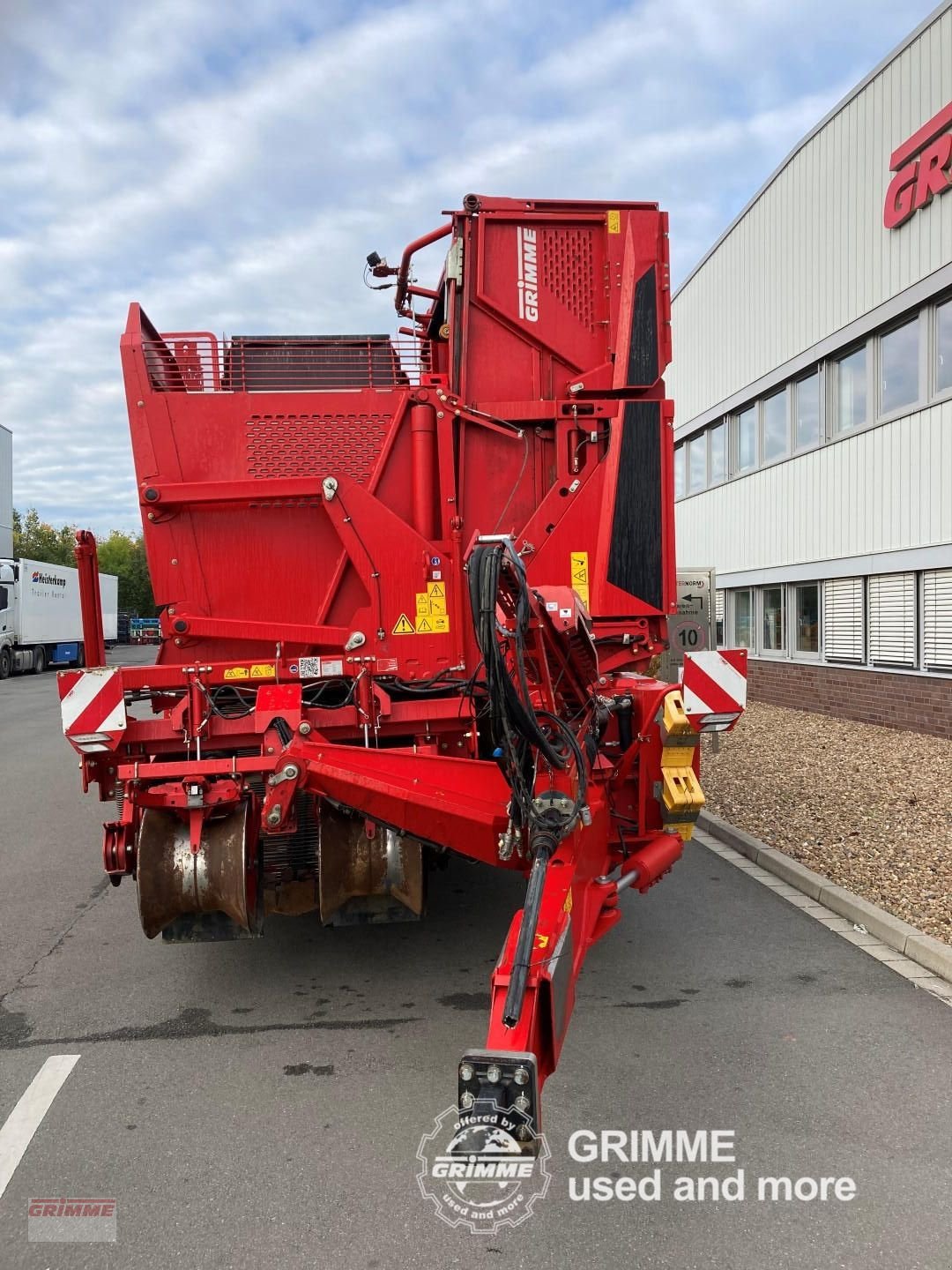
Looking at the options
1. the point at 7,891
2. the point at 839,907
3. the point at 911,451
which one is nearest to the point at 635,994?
the point at 839,907

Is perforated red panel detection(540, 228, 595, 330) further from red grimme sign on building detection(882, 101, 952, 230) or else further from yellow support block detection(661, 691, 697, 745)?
red grimme sign on building detection(882, 101, 952, 230)

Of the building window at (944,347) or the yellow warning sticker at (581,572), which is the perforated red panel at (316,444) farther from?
the building window at (944,347)

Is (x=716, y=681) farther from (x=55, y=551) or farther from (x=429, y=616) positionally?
(x=55, y=551)

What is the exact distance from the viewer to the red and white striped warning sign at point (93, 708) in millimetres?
4023

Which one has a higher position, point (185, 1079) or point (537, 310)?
point (537, 310)

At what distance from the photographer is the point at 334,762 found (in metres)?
4.00

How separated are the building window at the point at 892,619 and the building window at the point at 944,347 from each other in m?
2.36

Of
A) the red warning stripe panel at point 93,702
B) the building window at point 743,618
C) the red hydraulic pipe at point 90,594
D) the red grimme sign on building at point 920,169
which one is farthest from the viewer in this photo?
the building window at point 743,618

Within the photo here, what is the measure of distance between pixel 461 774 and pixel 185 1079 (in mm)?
1679

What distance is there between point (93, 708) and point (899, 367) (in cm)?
1119

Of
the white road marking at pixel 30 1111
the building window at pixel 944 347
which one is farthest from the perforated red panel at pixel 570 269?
the building window at pixel 944 347

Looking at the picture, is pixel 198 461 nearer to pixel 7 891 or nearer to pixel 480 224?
pixel 480 224

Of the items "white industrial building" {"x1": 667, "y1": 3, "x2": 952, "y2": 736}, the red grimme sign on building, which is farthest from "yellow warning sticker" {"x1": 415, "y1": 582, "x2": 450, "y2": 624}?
the red grimme sign on building

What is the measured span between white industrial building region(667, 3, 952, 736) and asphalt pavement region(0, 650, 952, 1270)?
712cm
